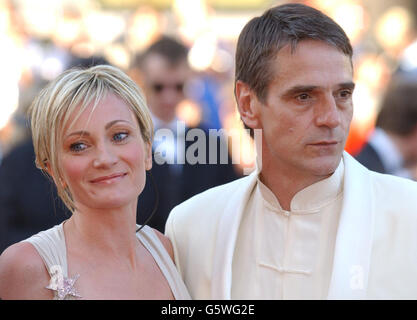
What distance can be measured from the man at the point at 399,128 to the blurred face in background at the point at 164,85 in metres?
1.34

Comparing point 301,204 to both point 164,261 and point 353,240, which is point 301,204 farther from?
point 164,261

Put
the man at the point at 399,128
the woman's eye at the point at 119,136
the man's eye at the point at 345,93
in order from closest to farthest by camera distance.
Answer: the woman's eye at the point at 119,136, the man's eye at the point at 345,93, the man at the point at 399,128

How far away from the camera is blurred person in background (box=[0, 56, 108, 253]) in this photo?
4562 mm

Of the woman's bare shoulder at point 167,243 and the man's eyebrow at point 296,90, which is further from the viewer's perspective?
the woman's bare shoulder at point 167,243

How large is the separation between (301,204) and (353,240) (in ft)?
1.11

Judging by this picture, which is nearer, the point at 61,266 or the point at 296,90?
the point at 61,266

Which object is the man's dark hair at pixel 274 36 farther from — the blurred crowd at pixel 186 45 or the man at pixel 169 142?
the blurred crowd at pixel 186 45

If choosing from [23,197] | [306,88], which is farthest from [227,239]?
[23,197]

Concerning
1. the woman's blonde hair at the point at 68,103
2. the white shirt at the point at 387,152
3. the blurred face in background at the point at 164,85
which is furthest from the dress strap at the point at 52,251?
the white shirt at the point at 387,152

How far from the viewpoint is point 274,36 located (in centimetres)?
326

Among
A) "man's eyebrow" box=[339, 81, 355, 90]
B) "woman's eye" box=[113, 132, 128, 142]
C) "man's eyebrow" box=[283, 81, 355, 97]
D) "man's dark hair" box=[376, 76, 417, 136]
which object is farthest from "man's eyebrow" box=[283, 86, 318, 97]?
"man's dark hair" box=[376, 76, 417, 136]

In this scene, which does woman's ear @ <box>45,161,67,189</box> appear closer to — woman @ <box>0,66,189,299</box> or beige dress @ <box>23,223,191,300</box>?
woman @ <box>0,66,189,299</box>

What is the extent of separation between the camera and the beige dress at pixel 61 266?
9.38ft

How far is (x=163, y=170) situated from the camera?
499 cm
